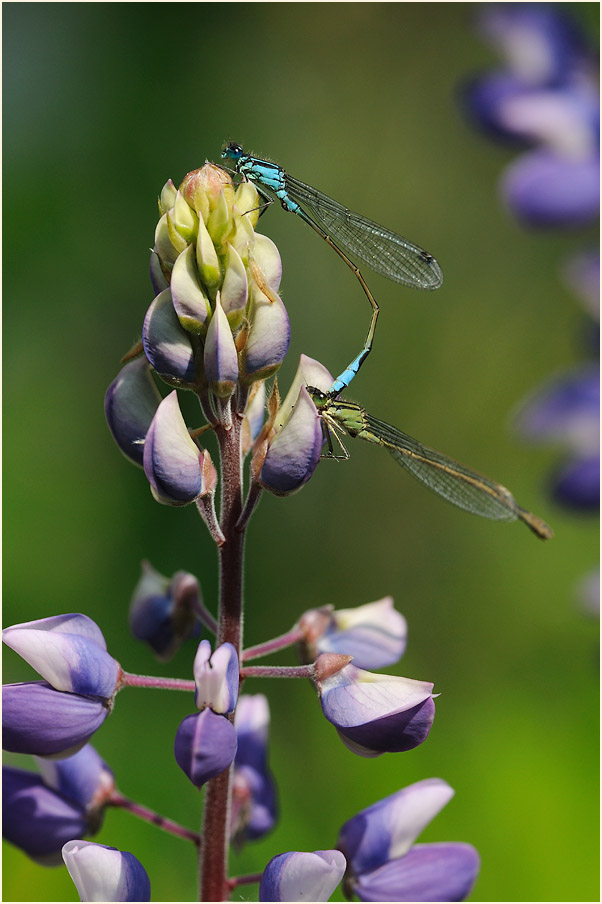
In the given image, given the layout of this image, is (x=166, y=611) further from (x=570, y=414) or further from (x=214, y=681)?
(x=570, y=414)

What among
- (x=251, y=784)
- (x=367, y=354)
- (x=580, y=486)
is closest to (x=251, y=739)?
(x=251, y=784)

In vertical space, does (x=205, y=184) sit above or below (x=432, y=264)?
below

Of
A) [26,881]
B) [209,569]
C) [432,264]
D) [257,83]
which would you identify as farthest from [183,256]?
[257,83]

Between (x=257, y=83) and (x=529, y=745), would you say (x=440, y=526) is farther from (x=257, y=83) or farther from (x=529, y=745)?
(x=257, y=83)

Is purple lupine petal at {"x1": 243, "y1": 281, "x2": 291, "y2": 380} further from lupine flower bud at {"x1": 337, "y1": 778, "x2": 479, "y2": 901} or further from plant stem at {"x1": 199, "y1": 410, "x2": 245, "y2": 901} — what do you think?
lupine flower bud at {"x1": 337, "y1": 778, "x2": 479, "y2": 901}

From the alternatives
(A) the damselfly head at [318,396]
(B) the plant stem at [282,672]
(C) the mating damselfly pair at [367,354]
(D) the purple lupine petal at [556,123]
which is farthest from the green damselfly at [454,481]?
(D) the purple lupine petal at [556,123]

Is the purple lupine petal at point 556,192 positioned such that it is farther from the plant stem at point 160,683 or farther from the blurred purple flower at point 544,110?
the plant stem at point 160,683
